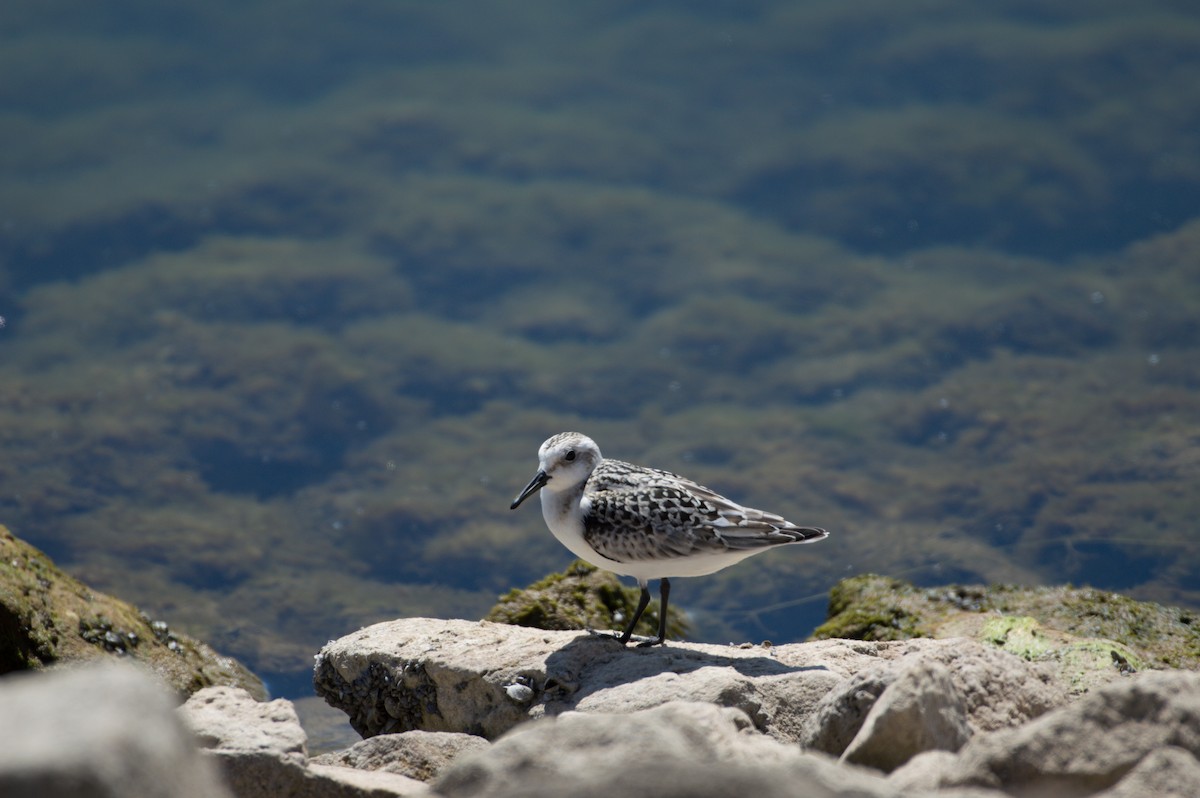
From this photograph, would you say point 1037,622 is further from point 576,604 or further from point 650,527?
point 576,604

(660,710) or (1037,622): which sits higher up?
(660,710)

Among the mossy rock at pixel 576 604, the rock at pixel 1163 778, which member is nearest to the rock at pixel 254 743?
the mossy rock at pixel 576 604

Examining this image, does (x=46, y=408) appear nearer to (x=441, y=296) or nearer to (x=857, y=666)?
(x=441, y=296)

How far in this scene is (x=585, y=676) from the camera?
6730 millimetres

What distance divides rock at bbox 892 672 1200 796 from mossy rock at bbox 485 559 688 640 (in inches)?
164

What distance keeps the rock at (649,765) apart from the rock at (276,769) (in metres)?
0.94

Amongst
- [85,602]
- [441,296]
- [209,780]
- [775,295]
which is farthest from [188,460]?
[209,780]

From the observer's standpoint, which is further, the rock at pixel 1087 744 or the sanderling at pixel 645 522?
the sanderling at pixel 645 522

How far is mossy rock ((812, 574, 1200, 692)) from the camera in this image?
7203mm

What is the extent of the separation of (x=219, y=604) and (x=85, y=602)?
4.31m

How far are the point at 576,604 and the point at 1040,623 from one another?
3.00 meters

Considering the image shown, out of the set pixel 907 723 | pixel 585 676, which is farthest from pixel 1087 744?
pixel 585 676

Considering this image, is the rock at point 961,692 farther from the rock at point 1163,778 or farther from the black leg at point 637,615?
the black leg at point 637,615

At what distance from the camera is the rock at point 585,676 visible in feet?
19.4
